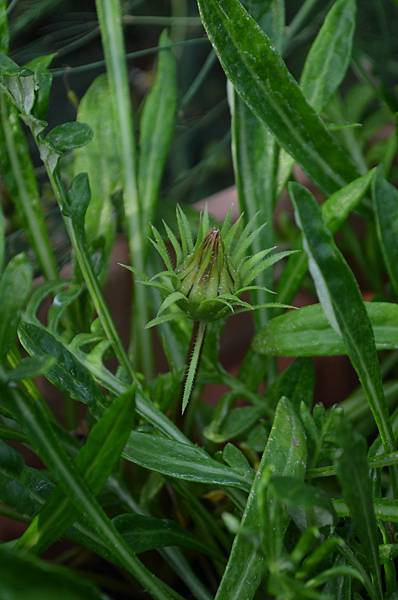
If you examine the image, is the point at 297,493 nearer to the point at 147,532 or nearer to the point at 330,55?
the point at 147,532

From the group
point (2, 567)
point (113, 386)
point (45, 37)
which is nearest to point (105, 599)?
point (2, 567)

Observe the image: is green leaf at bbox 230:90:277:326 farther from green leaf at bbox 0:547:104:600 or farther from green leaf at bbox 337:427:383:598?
green leaf at bbox 0:547:104:600

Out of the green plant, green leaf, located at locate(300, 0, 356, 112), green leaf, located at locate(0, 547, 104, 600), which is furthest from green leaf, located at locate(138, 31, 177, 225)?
green leaf, located at locate(0, 547, 104, 600)

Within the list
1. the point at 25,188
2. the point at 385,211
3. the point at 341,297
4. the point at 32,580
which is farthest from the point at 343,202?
the point at 32,580

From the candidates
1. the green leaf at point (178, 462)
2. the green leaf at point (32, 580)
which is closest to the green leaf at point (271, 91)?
the green leaf at point (178, 462)

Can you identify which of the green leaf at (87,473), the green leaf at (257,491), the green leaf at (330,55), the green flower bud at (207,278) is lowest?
the green leaf at (257,491)

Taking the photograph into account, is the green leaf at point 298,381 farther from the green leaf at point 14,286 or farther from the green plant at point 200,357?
the green leaf at point 14,286
